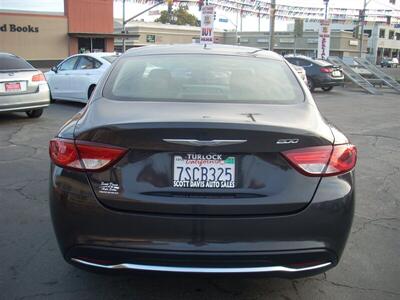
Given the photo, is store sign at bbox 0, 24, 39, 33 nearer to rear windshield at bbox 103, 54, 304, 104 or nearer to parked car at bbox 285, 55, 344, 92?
parked car at bbox 285, 55, 344, 92

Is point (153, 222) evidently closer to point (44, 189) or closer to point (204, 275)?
point (204, 275)

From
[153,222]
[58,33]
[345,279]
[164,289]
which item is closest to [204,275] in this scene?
[153,222]

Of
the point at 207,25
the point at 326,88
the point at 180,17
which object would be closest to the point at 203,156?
the point at 207,25

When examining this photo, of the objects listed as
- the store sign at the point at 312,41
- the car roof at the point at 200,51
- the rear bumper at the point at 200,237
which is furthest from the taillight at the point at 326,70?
the store sign at the point at 312,41

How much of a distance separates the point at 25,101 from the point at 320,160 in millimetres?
8711

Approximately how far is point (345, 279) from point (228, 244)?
1.33 m

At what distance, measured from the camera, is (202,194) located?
9.00 ft

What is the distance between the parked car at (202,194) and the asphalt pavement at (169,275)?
20 cm

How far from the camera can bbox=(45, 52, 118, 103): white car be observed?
1273 centimetres

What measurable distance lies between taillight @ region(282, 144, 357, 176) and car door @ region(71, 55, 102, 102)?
10345mm

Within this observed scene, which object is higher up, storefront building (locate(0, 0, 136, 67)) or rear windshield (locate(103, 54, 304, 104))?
rear windshield (locate(103, 54, 304, 104))

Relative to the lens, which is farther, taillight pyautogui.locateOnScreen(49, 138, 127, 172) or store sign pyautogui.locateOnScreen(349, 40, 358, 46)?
store sign pyautogui.locateOnScreen(349, 40, 358, 46)

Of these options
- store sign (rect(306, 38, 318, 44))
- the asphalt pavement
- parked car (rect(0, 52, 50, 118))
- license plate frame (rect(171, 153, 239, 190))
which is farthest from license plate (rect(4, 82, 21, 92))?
store sign (rect(306, 38, 318, 44))

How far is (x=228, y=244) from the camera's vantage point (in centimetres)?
273
